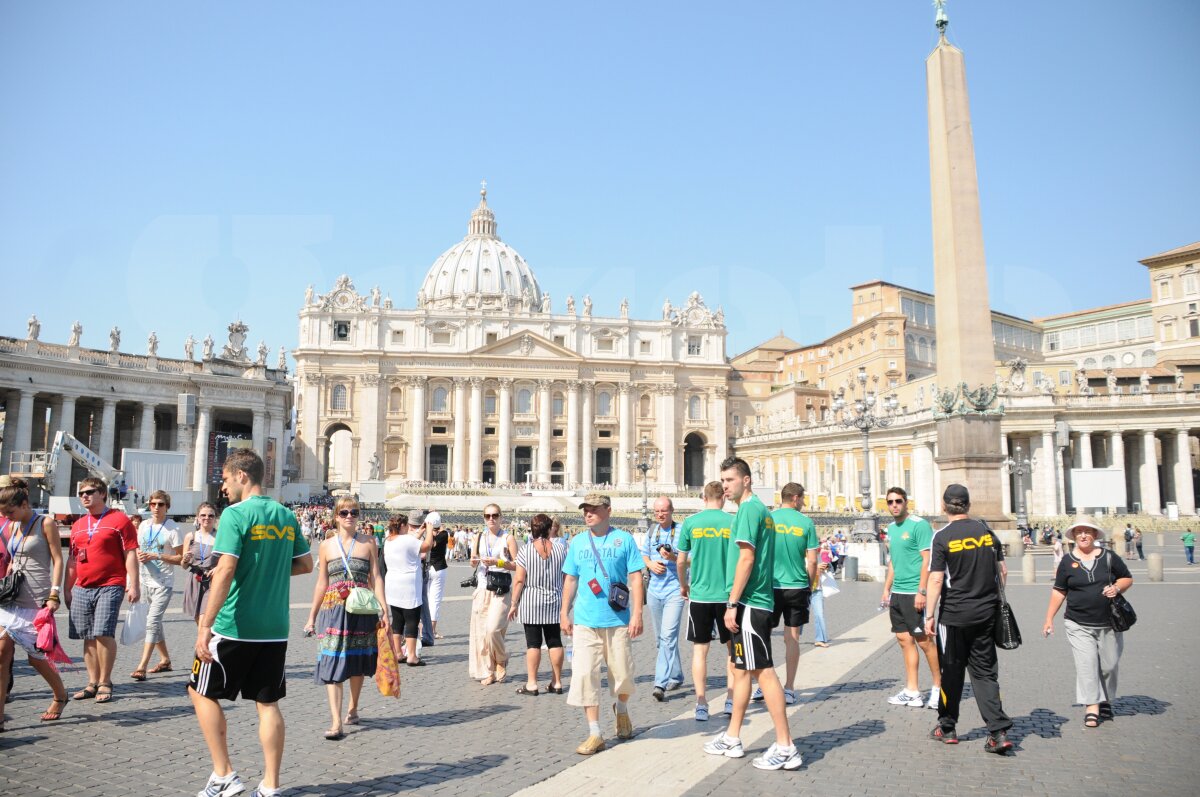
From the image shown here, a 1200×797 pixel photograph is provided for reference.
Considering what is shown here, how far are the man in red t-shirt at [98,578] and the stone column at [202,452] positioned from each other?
38111mm

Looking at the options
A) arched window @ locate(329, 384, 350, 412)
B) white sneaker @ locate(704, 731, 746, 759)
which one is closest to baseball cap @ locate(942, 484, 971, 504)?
white sneaker @ locate(704, 731, 746, 759)

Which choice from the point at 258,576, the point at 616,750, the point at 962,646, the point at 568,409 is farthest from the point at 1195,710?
the point at 568,409

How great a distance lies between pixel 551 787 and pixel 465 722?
1.81 meters

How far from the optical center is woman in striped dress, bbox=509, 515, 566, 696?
7.64m

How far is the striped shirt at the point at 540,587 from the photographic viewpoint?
7.66 metres

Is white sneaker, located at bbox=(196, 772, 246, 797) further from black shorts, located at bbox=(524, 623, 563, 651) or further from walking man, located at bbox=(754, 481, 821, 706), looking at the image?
walking man, located at bbox=(754, 481, 821, 706)

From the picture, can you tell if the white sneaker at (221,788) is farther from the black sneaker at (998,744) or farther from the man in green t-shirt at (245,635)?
the black sneaker at (998,744)

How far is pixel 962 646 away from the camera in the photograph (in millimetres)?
5695

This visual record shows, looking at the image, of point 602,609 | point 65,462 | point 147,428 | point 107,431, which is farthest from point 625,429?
point 602,609

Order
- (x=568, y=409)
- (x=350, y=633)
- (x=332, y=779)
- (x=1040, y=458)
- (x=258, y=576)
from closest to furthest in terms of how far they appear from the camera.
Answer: (x=258, y=576) < (x=332, y=779) < (x=350, y=633) < (x=1040, y=458) < (x=568, y=409)

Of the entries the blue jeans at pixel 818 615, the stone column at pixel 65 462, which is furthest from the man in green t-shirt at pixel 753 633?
the stone column at pixel 65 462

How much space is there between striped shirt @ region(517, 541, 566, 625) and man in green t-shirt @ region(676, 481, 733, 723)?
154 centimetres

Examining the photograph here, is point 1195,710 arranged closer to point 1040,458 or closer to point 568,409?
point 1040,458

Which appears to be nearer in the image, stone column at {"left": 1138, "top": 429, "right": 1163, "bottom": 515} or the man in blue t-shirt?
the man in blue t-shirt
